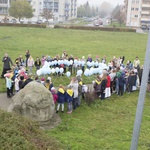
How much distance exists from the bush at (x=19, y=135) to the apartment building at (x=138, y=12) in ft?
317

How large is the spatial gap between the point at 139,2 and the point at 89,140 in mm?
96733

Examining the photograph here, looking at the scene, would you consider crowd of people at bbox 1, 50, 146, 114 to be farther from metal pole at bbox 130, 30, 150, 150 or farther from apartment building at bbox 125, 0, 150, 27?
apartment building at bbox 125, 0, 150, 27

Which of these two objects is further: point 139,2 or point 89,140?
→ point 139,2

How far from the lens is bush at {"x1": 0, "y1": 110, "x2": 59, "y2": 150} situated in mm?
5547

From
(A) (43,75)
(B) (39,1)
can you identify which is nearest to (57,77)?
(A) (43,75)

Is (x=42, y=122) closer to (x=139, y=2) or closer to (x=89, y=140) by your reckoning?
(x=89, y=140)

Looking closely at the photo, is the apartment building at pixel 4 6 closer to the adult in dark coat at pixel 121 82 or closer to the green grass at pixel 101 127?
the adult in dark coat at pixel 121 82

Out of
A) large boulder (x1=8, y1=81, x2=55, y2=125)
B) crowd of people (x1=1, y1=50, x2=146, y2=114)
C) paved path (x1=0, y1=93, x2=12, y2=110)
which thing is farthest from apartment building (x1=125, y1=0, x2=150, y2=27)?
large boulder (x1=8, y1=81, x2=55, y2=125)

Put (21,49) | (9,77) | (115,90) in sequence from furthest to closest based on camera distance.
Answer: (21,49)
(115,90)
(9,77)

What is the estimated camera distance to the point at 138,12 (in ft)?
329

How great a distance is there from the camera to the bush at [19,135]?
5547 mm

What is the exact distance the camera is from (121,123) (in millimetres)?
12602

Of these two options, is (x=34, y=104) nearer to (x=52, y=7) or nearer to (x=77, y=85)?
(x=77, y=85)

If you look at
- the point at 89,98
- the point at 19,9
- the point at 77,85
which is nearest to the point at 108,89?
the point at 89,98
